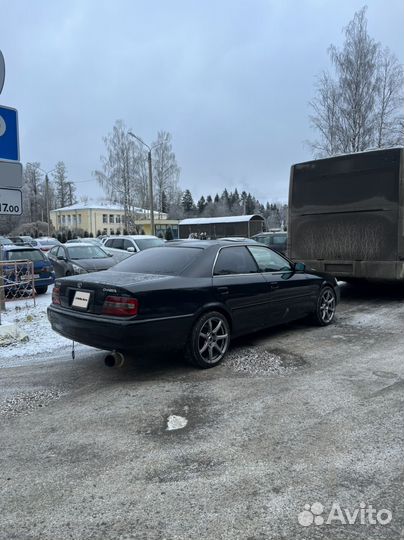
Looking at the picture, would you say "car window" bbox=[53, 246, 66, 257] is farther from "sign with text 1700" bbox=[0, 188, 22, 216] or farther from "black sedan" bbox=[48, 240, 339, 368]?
"black sedan" bbox=[48, 240, 339, 368]

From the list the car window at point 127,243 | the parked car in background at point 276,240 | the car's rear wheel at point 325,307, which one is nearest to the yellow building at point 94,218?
the parked car in background at point 276,240

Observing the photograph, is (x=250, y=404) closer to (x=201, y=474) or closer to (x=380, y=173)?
(x=201, y=474)

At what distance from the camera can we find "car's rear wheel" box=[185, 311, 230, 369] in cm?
510

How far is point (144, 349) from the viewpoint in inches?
183

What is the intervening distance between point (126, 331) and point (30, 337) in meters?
3.23

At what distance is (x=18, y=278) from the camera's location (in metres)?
11.4

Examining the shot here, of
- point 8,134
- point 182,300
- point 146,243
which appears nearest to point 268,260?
point 182,300

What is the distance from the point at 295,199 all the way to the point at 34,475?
8.50 meters

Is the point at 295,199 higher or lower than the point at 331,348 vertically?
higher

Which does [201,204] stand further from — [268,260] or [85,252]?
[268,260]

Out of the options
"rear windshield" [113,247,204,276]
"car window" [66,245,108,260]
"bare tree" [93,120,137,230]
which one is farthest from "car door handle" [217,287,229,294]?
"bare tree" [93,120,137,230]

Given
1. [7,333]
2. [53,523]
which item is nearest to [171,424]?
[53,523]

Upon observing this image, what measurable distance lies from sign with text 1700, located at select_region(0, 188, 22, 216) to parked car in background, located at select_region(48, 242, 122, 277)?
22.7 ft

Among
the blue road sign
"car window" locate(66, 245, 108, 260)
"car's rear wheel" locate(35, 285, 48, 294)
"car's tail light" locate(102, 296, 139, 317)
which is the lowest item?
"car's rear wheel" locate(35, 285, 48, 294)
